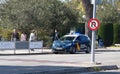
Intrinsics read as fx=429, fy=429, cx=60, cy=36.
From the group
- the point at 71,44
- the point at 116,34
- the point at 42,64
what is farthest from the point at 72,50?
the point at 116,34

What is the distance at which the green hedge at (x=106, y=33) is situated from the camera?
5056 cm

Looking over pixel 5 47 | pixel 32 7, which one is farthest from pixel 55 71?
pixel 32 7

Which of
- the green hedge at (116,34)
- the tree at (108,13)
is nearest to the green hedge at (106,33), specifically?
the green hedge at (116,34)

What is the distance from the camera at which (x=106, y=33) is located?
50.8 m

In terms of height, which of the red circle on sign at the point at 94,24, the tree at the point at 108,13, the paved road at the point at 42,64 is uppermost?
the tree at the point at 108,13

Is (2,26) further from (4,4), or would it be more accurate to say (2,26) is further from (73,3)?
(73,3)

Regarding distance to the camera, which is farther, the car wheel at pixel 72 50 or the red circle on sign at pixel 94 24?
the car wheel at pixel 72 50

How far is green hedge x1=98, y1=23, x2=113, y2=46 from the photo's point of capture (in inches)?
1991

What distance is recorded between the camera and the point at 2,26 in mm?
44625

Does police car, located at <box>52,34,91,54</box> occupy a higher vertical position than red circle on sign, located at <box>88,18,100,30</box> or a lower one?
lower

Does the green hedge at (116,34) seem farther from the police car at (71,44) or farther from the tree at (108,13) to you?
the tree at (108,13)

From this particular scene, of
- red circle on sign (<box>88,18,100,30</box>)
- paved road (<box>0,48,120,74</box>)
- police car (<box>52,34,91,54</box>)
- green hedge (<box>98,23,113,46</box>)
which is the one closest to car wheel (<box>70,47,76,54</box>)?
police car (<box>52,34,91,54</box>)

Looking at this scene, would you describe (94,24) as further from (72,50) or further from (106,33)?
(106,33)

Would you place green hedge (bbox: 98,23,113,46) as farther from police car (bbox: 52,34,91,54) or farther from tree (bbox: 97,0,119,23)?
tree (bbox: 97,0,119,23)
